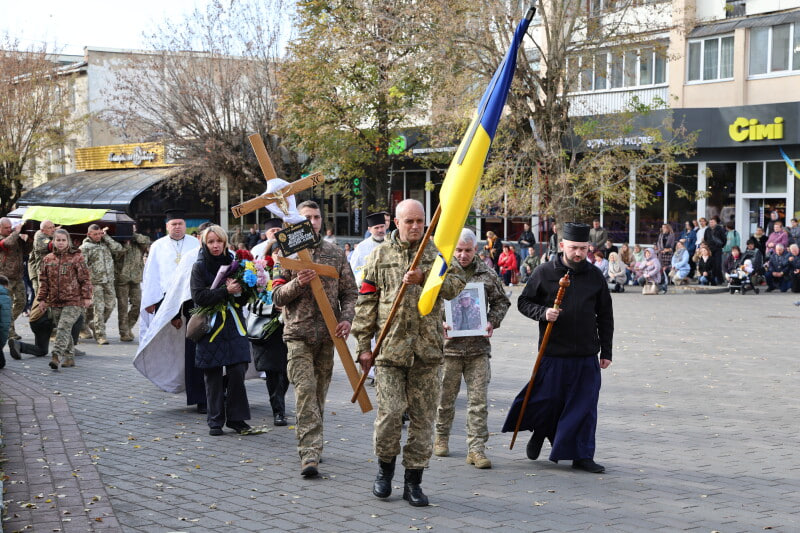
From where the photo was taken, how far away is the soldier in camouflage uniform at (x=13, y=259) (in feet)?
50.8

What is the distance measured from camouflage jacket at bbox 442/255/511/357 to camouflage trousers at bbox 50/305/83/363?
6.82 meters

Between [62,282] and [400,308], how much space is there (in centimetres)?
793

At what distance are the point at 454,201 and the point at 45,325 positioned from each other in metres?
9.21

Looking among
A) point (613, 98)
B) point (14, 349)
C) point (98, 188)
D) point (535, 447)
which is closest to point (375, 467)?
point (535, 447)

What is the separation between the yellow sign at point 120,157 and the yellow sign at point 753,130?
23934 millimetres

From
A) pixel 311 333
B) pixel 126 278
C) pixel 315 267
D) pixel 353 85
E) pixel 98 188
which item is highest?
pixel 353 85

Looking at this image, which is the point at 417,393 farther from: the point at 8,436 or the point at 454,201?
the point at 8,436

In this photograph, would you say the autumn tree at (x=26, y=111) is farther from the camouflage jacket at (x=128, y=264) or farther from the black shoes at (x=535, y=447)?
the black shoes at (x=535, y=447)

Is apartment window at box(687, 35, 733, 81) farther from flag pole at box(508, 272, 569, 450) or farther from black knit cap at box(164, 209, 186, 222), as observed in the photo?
flag pole at box(508, 272, 569, 450)

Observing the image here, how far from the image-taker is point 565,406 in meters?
7.25

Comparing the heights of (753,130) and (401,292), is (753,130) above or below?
above

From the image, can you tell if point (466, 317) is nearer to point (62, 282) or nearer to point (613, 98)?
point (62, 282)

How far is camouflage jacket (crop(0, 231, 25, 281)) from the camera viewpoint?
50.7 feet

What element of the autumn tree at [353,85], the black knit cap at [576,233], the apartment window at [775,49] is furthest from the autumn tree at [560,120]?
the black knit cap at [576,233]
